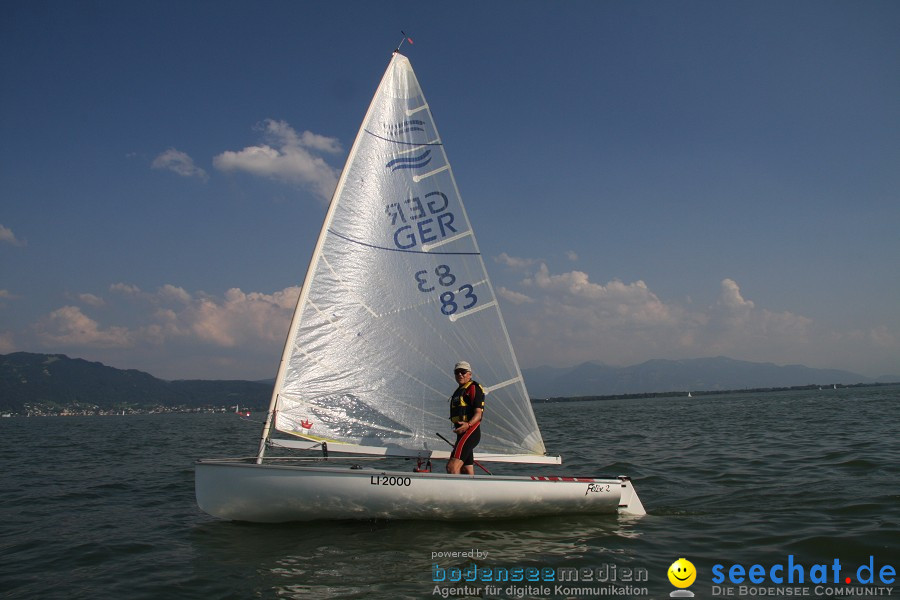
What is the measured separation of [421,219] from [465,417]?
317 cm

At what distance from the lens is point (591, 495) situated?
8.04 meters

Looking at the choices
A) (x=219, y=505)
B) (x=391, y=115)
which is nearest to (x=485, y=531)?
(x=219, y=505)

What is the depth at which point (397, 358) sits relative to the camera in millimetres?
8836

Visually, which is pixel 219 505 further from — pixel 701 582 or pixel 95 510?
pixel 701 582

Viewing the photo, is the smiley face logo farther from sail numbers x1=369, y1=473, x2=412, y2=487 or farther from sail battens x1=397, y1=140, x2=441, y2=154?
sail battens x1=397, y1=140, x2=441, y2=154

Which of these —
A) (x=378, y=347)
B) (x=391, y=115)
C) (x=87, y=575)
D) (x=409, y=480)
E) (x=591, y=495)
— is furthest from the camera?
(x=391, y=115)

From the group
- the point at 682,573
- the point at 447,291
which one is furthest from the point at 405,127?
the point at 682,573

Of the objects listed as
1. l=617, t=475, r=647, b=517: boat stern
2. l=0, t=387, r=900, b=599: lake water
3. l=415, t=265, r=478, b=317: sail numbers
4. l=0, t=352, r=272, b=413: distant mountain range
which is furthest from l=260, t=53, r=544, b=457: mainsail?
l=0, t=352, r=272, b=413: distant mountain range

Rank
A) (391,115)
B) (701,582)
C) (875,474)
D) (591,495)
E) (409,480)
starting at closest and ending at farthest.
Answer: (701,582) < (409,480) < (591,495) < (391,115) < (875,474)

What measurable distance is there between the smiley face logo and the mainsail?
3394mm

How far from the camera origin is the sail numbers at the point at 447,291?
29.5ft

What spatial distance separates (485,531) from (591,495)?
5.28 feet

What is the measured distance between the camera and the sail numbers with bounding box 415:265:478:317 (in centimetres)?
898

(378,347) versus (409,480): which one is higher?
(378,347)
